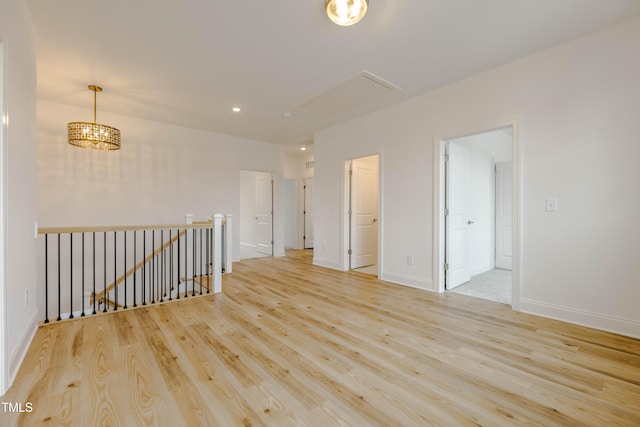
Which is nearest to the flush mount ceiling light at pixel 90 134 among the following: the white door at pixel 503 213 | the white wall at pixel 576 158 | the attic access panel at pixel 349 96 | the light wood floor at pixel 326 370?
the light wood floor at pixel 326 370

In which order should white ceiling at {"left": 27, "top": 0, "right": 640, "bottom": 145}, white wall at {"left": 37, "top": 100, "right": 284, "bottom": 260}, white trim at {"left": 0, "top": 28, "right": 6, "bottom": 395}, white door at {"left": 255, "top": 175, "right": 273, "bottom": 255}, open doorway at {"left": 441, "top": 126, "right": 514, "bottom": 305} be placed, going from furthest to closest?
white door at {"left": 255, "top": 175, "right": 273, "bottom": 255}
white wall at {"left": 37, "top": 100, "right": 284, "bottom": 260}
open doorway at {"left": 441, "top": 126, "right": 514, "bottom": 305}
white ceiling at {"left": 27, "top": 0, "right": 640, "bottom": 145}
white trim at {"left": 0, "top": 28, "right": 6, "bottom": 395}

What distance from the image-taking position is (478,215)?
4.45 metres

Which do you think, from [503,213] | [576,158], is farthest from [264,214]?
[576,158]

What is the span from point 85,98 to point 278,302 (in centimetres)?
397

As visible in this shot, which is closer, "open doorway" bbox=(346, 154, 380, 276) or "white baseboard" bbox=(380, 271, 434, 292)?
"white baseboard" bbox=(380, 271, 434, 292)

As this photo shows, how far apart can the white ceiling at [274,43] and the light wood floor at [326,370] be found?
2.65 meters

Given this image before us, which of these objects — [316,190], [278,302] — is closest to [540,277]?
[278,302]

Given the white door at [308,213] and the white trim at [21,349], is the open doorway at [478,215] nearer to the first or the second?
the white trim at [21,349]

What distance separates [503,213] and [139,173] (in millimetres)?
6669

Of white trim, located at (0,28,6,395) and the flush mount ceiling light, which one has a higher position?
the flush mount ceiling light

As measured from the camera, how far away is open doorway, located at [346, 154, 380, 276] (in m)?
4.84

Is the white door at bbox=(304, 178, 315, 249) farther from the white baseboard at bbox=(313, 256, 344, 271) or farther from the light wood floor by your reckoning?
the light wood floor

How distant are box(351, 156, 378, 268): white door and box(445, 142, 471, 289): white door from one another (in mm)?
1703

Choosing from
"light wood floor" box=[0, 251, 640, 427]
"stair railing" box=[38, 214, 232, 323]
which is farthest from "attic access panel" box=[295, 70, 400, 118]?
"light wood floor" box=[0, 251, 640, 427]
